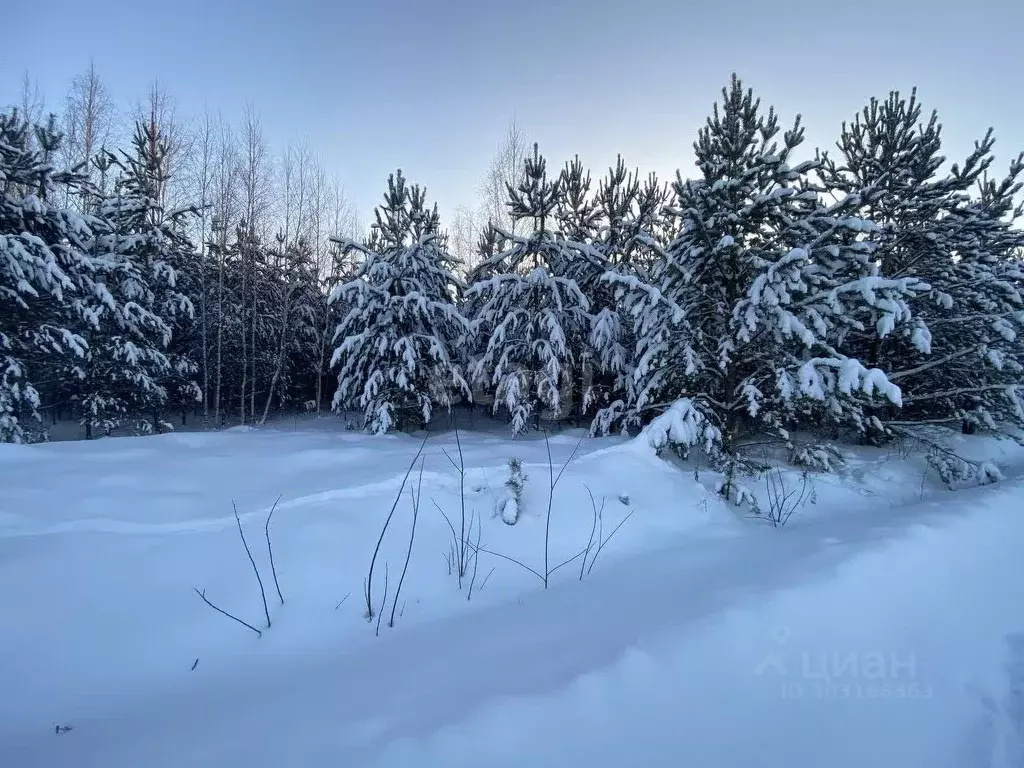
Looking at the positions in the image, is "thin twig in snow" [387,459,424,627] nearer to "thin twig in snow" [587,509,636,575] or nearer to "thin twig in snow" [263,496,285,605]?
"thin twig in snow" [263,496,285,605]

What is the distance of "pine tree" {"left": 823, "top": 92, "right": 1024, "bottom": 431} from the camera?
8.25 m

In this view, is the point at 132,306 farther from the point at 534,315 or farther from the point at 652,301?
the point at 652,301

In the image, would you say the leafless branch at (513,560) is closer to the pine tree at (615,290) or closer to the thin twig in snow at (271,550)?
the thin twig in snow at (271,550)

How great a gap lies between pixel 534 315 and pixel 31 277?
9.74 metres

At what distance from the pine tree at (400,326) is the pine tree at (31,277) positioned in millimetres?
5158

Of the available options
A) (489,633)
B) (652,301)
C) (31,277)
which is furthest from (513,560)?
(31,277)

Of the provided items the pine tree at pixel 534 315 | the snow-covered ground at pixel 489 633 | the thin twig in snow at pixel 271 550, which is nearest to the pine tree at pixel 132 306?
the snow-covered ground at pixel 489 633

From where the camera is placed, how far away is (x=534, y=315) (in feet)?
33.6

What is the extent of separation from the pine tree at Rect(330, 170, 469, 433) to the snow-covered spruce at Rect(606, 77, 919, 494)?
4946 millimetres

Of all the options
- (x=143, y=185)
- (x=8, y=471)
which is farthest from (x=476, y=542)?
(x=143, y=185)

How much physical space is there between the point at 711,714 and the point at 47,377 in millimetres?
14189

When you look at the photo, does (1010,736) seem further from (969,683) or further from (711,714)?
(711,714)

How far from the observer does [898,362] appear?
9.55 metres

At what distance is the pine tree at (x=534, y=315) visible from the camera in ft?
32.4
